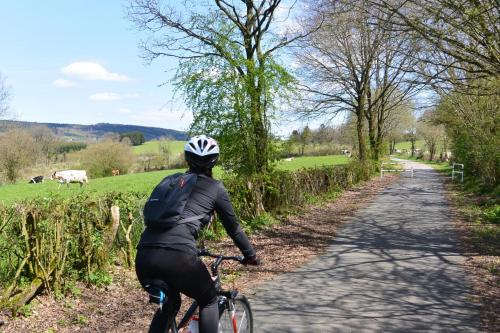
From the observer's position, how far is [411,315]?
221 inches

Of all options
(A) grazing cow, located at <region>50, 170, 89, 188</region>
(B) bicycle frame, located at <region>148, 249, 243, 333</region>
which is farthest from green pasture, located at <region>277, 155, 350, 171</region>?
(A) grazing cow, located at <region>50, 170, 89, 188</region>

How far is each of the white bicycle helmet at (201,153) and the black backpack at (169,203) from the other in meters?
0.20

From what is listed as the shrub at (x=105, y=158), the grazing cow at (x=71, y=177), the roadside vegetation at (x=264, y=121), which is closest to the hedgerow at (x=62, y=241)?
the roadside vegetation at (x=264, y=121)

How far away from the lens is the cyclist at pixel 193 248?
3025mm

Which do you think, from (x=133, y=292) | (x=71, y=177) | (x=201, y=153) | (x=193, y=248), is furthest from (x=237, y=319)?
(x=71, y=177)

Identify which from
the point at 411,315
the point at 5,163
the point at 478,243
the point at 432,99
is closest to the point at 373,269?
the point at 411,315

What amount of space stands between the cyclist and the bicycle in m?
0.05

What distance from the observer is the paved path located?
211 inches

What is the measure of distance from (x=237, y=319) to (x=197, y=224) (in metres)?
1.18

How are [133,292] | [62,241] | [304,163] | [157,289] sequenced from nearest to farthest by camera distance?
1. [157,289]
2. [62,241]
3. [133,292]
4. [304,163]

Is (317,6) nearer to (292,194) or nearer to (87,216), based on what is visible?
(292,194)

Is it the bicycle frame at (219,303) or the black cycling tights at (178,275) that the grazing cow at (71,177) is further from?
the black cycling tights at (178,275)

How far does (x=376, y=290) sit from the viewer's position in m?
6.72

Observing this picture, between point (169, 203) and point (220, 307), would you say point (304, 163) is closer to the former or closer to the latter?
point (220, 307)
